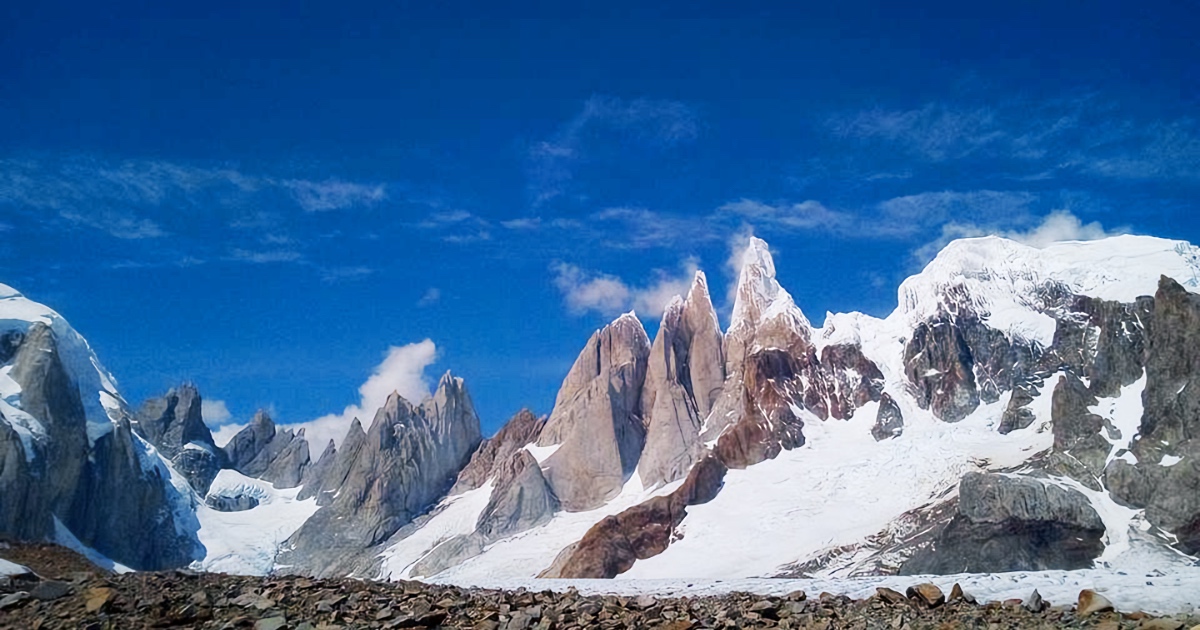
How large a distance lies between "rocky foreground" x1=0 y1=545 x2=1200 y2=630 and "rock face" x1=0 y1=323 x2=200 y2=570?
3133 inches

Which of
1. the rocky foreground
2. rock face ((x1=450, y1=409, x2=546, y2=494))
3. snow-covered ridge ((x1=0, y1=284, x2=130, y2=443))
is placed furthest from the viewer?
rock face ((x1=450, y1=409, x2=546, y2=494))

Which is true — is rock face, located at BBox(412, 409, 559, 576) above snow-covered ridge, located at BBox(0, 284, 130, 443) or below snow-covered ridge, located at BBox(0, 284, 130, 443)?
below

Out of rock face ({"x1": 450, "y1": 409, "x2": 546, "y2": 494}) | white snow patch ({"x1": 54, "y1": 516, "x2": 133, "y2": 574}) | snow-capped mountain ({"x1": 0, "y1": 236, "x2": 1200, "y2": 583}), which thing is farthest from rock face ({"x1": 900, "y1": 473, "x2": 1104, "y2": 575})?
rock face ({"x1": 450, "y1": 409, "x2": 546, "y2": 494})

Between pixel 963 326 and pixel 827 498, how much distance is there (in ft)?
104

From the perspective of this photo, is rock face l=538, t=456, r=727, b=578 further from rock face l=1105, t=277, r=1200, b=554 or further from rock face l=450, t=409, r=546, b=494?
rock face l=450, t=409, r=546, b=494

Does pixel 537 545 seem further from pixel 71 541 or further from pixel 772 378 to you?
pixel 71 541

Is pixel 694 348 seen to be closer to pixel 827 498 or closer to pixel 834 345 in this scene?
pixel 834 345

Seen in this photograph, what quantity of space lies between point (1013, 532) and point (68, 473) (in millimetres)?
90884

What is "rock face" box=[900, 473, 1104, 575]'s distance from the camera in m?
65.8

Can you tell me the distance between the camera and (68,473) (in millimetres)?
94062

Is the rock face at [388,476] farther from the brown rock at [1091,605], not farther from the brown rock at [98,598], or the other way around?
the brown rock at [1091,605]

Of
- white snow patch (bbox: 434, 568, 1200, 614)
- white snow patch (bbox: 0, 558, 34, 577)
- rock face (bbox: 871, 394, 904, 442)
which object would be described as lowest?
white snow patch (bbox: 434, 568, 1200, 614)

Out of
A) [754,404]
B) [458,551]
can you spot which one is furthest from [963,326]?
[458,551]

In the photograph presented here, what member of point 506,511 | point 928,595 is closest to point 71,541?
point 506,511
